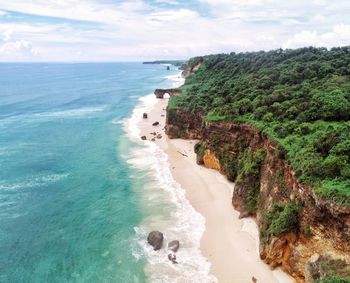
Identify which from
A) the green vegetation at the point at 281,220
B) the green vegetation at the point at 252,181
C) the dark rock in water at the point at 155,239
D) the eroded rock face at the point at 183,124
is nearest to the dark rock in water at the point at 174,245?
the dark rock in water at the point at 155,239

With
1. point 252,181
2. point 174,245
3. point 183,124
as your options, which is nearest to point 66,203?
point 174,245

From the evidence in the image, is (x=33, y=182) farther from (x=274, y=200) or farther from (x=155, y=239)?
(x=274, y=200)

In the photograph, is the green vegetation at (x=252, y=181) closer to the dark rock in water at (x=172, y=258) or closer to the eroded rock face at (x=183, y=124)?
the dark rock in water at (x=172, y=258)

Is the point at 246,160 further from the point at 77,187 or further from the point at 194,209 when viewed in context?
the point at 77,187

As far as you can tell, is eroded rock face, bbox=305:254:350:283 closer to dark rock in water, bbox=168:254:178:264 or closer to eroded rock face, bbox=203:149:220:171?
dark rock in water, bbox=168:254:178:264

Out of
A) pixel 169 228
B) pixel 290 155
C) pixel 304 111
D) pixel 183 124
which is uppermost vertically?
pixel 304 111

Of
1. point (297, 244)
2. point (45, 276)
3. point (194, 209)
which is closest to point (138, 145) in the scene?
point (194, 209)
